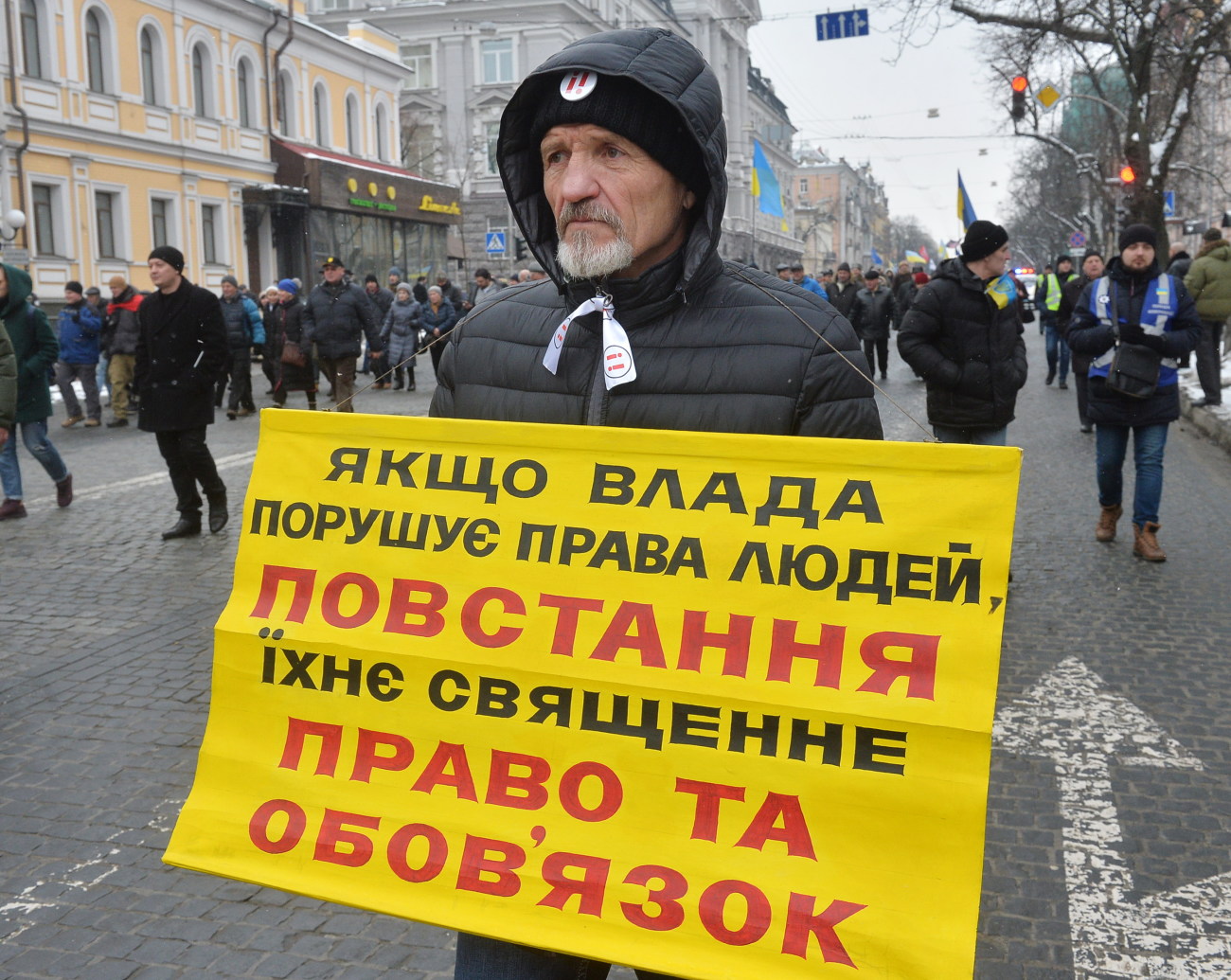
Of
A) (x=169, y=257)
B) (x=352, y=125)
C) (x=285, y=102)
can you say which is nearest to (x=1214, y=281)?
(x=169, y=257)

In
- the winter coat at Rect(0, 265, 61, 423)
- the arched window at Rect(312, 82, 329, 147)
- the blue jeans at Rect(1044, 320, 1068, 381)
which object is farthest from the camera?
the arched window at Rect(312, 82, 329, 147)

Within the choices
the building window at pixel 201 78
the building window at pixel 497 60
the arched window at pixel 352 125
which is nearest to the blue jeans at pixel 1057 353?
the building window at pixel 201 78

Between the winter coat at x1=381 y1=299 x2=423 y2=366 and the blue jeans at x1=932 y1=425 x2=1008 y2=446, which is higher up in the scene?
the winter coat at x1=381 y1=299 x2=423 y2=366

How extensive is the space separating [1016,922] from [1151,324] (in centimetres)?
515

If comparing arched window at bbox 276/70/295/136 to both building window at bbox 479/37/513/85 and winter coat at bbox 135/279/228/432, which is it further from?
winter coat at bbox 135/279/228/432

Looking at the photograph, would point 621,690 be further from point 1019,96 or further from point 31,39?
point 31,39

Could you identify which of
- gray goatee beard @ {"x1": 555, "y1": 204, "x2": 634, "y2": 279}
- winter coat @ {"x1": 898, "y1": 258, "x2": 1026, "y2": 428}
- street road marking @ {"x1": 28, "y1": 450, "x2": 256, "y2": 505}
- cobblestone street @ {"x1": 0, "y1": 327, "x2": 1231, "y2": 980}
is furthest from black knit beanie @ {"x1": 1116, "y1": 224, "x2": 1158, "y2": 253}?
street road marking @ {"x1": 28, "y1": 450, "x2": 256, "y2": 505}

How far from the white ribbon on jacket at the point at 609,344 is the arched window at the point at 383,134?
44.4 metres

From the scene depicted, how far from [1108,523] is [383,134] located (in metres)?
40.0

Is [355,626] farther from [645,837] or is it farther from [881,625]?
[881,625]

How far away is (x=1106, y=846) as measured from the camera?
3.88 metres

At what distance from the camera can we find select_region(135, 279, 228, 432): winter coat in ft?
29.3

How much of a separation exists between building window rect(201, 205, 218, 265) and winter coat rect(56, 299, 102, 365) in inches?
696

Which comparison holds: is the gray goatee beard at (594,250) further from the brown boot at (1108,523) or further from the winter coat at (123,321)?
the winter coat at (123,321)
